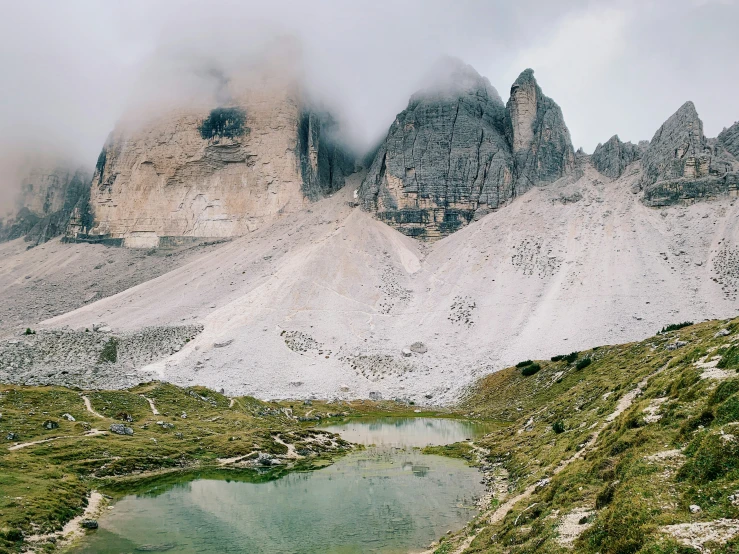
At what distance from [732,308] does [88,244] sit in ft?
577

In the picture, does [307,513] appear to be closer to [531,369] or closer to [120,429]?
[120,429]

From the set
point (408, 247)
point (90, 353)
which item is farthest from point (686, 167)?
point (90, 353)

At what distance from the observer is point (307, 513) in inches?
Answer: 1062

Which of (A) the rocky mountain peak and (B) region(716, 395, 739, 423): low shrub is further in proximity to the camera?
(A) the rocky mountain peak

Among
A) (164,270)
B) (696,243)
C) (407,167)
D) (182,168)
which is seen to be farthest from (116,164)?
(696,243)

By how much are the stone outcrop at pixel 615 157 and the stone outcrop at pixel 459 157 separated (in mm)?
8040

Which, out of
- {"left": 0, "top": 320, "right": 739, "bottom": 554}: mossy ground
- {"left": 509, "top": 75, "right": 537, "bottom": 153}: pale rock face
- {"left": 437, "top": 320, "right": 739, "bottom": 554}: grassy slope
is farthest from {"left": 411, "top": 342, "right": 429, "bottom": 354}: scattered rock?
{"left": 509, "top": 75, "right": 537, "bottom": 153}: pale rock face

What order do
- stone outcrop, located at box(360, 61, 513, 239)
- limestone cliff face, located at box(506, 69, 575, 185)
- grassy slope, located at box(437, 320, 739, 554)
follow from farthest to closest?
stone outcrop, located at box(360, 61, 513, 239) → limestone cliff face, located at box(506, 69, 575, 185) → grassy slope, located at box(437, 320, 739, 554)

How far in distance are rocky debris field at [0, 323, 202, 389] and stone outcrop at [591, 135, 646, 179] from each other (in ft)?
367

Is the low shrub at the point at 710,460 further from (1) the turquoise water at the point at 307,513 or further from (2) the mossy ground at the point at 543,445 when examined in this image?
(1) the turquoise water at the point at 307,513

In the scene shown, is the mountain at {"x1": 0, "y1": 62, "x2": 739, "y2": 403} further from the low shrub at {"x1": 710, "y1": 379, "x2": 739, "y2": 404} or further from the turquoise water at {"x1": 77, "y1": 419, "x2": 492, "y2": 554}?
the low shrub at {"x1": 710, "y1": 379, "x2": 739, "y2": 404}

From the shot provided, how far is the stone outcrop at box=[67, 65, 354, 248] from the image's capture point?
156875mm

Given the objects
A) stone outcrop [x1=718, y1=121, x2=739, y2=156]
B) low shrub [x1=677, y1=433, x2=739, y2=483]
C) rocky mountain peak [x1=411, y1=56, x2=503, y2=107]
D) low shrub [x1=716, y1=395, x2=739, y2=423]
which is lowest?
low shrub [x1=677, y1=433, x2=739, y2=483]

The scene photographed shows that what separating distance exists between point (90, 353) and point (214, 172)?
91097 millimetres
